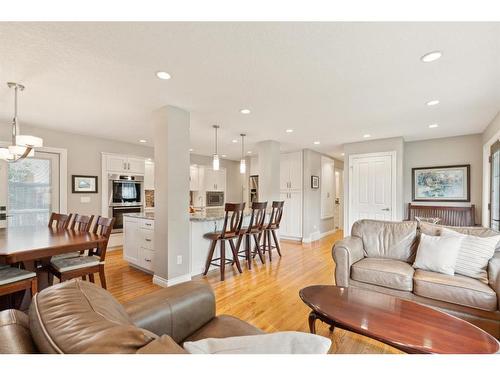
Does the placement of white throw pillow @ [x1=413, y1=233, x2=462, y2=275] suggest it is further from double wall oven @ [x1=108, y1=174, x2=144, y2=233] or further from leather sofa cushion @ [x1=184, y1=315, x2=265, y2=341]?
double wall oven @ [x1=108, y1=174, x2=144, y2=233]

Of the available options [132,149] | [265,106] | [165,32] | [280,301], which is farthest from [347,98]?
[132,149]

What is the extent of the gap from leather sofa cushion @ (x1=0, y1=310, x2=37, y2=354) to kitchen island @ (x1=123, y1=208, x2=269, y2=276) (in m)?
2.68

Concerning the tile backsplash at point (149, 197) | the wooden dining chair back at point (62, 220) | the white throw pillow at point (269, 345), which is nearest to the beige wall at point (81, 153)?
the tile backsplash at point (149, 197)

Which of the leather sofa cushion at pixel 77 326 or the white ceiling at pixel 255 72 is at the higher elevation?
the white ceiling at pixel 255 72

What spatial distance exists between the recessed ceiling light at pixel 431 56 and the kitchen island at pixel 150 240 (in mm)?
2976

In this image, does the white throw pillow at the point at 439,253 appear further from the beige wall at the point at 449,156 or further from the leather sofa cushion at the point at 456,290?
the beige wall at the point at 449,156

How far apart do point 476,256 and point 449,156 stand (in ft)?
12.2

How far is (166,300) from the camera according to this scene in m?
1.27

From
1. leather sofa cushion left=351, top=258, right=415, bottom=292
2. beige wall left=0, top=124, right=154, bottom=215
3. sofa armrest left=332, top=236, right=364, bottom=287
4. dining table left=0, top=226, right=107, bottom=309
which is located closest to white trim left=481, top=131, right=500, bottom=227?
leather sofa cushion left=351, top=258, right=415, bottom=292

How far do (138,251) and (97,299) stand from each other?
10.2 ft

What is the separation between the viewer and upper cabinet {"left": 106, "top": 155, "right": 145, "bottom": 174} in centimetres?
496

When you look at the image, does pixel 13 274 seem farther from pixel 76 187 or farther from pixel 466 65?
pixel 466 65

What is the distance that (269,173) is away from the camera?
5.14 metres

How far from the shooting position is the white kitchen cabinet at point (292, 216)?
19.5 ft
